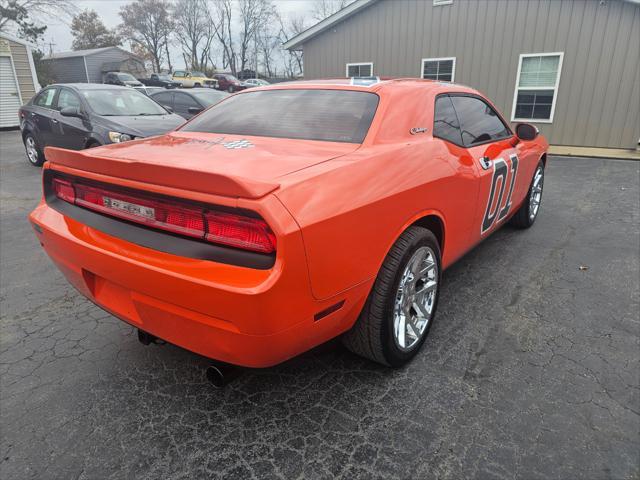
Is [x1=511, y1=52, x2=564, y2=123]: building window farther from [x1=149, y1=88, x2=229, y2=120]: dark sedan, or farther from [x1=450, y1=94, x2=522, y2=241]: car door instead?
[x1=450, y1=94, x2=522, y2=241]: car door

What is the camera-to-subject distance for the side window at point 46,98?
25.9 feet

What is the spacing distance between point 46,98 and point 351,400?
8.63 metres

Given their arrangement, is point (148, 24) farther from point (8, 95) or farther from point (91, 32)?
point (8, 95)

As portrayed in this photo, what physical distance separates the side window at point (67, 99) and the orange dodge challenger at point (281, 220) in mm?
5482

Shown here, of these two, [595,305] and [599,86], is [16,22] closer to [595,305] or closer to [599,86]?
[599,86]

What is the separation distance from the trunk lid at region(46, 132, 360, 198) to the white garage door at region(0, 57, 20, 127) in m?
16.8

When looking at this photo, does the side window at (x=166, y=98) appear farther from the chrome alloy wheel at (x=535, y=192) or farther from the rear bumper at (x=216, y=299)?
the rear bumper at (x=216, y=299)

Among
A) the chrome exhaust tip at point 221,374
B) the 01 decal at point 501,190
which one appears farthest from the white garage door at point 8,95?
the chrome exhaust tip at point 221,374

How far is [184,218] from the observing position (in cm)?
176

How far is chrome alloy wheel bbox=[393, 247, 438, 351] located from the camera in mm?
2307

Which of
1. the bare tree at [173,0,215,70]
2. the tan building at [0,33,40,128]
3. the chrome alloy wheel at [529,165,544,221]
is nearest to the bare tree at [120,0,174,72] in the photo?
the bare tree at [173,0,215,70]

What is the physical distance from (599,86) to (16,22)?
134ft

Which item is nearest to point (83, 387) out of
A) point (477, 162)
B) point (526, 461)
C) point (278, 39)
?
point (526, 461)

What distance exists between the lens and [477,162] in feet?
9.80
